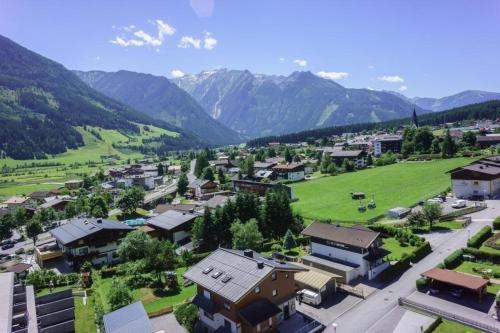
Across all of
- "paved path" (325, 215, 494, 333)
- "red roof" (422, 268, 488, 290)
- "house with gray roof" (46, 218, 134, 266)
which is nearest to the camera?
"paved path" (325, 215, 494, 333)

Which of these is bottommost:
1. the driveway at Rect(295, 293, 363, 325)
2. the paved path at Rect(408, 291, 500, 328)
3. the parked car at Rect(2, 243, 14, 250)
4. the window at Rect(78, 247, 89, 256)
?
the parked car at Rect(2, 243, 14, 250)

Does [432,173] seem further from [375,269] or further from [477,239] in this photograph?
[375,269]

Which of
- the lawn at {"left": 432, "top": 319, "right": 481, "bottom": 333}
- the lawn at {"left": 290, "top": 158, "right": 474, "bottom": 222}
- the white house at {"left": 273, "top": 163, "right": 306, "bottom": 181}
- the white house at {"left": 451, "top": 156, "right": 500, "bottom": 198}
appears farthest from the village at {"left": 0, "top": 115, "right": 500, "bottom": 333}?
the white house at {"left": 273, "top": 163, "right": 306, "bottom": 181}

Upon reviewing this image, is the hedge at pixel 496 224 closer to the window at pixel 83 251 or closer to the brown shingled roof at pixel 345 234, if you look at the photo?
the brown shingled roof at pixel 345 234

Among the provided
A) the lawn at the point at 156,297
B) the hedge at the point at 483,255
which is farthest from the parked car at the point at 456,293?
the lawn at the point at 156,297

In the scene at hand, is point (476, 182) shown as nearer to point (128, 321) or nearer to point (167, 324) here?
point (167, 324)

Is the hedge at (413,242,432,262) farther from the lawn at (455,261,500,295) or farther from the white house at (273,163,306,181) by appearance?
the white house at (273,163,306,181)

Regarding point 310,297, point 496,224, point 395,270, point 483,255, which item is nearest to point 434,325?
point 310,297
